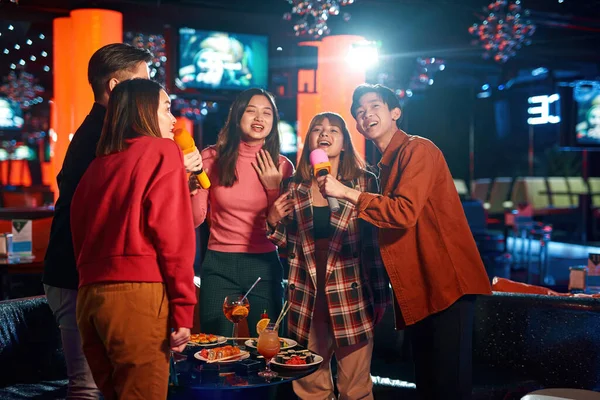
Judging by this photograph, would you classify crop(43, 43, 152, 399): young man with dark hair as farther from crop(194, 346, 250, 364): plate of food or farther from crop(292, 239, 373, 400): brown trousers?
crop(292, 239, 373, 400): brown trousers

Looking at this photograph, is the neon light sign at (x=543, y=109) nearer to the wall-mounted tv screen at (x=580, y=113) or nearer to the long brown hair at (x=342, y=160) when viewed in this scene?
the wall-mounted tv screen at (x=580, y=113)

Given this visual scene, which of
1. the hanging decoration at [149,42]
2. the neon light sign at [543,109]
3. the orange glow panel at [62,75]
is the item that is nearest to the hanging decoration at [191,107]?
the hanging decoration at [149,42]

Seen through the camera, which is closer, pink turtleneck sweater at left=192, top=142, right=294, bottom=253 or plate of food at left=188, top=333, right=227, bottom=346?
plate of food at left=188, top=333, right=227, bottom=346

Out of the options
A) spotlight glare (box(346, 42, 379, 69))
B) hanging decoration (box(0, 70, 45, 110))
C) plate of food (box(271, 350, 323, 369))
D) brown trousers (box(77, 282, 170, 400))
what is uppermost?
hanging decoration (box(0, 70, 45, 110))

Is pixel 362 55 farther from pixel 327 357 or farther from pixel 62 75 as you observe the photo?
pixel 327 357

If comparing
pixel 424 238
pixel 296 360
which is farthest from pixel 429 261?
pixel 296 360

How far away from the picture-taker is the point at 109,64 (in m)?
2.32

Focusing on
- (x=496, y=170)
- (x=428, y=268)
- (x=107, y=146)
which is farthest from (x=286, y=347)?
(x=496, y=170)

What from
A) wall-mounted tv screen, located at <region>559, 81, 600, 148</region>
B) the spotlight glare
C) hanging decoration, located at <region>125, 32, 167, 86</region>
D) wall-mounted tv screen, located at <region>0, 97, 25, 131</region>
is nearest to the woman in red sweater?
the spotlight glare

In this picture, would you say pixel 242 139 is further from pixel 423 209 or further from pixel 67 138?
pixel 67 138

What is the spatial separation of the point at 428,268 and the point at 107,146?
51.3 inches

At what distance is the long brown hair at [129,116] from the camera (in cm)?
196

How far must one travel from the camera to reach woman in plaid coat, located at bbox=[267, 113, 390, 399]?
9.46ft

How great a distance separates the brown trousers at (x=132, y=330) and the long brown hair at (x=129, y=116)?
0.43 m
